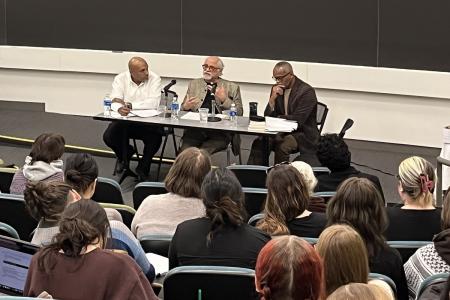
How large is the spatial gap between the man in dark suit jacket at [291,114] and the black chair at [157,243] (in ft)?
10.8

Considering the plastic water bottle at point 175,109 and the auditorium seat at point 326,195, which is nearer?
the auditorium seat at point 326,195

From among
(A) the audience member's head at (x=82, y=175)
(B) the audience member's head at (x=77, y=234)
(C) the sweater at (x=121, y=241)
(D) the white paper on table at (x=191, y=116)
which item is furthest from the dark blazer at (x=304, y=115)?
(B) the audience member's head at (x=77, y=234)

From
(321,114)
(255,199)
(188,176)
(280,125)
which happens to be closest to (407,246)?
(188,176)

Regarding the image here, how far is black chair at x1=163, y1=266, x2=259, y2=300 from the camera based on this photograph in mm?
3453

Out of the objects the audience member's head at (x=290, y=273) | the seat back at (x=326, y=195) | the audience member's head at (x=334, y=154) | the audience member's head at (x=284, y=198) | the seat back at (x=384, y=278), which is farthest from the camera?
the audience member's head at (x=334, y=154)

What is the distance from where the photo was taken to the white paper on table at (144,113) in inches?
311

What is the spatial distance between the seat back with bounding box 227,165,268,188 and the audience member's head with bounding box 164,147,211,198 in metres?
1.35

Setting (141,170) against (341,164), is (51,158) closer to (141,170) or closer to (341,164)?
(341,164)

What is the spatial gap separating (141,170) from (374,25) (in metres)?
3.09

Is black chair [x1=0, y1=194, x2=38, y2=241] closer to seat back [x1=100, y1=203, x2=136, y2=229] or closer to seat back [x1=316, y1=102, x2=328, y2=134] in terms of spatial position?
seat back [x1=100, y1=203, x2=136, y2=229]

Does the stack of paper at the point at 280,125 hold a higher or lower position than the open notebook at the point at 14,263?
higher

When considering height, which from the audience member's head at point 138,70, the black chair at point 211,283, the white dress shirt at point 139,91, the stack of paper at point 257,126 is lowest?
the black chair at point 211,283

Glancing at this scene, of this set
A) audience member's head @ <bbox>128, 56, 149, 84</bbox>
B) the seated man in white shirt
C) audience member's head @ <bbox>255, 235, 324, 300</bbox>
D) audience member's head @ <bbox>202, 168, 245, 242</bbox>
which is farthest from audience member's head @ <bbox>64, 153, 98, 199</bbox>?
audience member's head @ <bbox>128, 56, 149, 84</bbox>

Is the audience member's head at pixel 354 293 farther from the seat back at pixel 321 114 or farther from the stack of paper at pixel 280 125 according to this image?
the seat back at pixel 321 114
